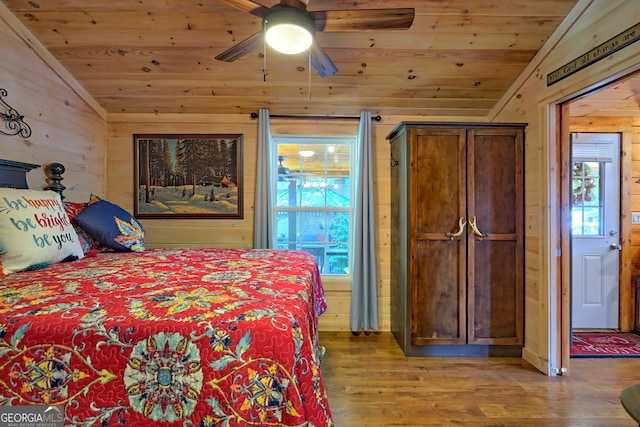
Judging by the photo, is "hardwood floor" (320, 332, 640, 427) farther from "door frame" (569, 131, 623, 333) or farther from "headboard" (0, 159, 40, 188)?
"headboard" (0, 159, 40, 188)

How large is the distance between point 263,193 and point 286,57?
1181 millimetres

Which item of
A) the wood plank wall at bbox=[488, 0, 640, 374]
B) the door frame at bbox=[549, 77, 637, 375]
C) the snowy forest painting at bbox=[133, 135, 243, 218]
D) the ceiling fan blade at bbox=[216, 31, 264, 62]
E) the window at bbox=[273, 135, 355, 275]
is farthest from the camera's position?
the window at bbox=[273, 135, 355, 275]

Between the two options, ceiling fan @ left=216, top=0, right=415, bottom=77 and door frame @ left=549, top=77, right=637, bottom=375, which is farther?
door frame @ left=549, top=77, right=637, bottom=375

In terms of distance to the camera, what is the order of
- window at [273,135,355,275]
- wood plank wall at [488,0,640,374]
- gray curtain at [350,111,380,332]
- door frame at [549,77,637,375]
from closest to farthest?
1. wood plank wall at [488,0,640,374]
2. door frame at [549,77,637,375]
3. gray curtain at [350,111,380,332]
4. window at [273,135,355,275]

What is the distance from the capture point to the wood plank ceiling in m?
2.13

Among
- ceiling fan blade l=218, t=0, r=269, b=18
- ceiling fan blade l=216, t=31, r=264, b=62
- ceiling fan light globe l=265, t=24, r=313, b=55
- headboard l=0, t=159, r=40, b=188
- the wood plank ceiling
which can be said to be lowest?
headboard l=0, t=159, r=40, b=188

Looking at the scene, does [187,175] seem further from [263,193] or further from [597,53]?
[597,53]

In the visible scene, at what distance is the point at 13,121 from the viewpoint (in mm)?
2168

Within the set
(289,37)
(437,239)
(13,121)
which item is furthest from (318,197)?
(13,121)

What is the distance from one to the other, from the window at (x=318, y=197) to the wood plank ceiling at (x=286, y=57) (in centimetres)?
41

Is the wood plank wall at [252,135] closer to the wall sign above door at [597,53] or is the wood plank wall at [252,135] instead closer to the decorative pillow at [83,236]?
the wall sign above door at [597,53]

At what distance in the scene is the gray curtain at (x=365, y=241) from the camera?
294 centimetres

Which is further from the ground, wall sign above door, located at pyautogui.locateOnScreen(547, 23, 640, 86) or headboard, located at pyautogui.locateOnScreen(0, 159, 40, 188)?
wall sign above door, located at pyautogui.locateOnScreen(547, 23, 640, 86)

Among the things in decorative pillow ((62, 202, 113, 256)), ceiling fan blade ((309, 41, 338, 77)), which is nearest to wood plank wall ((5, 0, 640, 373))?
decorative pillow ((62, 202, 113, 256))
